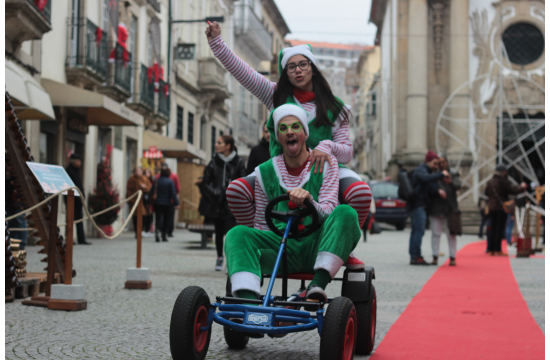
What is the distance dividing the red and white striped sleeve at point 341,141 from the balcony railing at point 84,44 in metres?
14.5

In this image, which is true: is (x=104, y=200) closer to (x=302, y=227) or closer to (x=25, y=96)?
(x=25, y=96)

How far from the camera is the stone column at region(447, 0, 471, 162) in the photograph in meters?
33.8

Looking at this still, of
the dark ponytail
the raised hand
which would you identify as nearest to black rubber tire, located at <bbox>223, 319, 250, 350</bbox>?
the dark ponytail

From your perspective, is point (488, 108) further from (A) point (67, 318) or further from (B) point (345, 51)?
(B) point (345, 51)

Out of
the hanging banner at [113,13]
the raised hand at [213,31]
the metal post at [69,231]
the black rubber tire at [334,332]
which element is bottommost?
the black rubber tire at [334,332]

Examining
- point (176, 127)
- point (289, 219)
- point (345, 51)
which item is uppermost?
point (345, 51)

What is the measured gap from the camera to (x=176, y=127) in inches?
1173

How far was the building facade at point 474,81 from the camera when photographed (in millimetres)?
33719

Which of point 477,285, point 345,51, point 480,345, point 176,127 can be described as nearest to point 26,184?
point 480,345

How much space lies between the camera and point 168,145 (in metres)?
24.7

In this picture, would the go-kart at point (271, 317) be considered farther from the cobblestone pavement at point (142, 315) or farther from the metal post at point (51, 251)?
the metal post at point (51, 251)

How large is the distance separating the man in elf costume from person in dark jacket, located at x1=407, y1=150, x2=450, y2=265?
295 inches

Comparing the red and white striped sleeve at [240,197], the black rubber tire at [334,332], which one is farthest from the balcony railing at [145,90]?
the black rubber tire at [334,332]

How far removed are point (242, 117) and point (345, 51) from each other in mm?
107837
